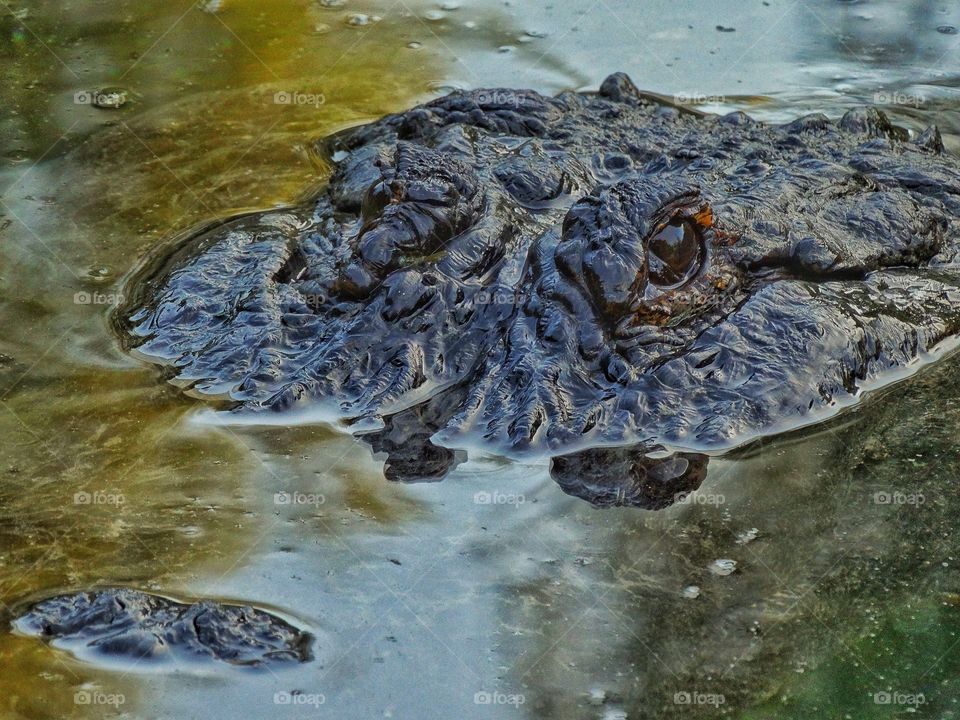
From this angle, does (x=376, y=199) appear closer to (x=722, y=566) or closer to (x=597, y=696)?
(x=722, y=566)

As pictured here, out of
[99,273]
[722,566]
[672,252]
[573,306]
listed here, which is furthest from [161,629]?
[99,273]

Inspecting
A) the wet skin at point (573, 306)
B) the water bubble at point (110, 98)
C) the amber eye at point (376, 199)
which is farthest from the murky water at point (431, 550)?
the water bubble at point (110, 98)

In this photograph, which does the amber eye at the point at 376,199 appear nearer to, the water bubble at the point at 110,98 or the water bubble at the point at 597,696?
the water bubble at the point at 597,696

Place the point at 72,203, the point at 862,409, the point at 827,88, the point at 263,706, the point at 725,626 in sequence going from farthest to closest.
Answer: the point at 827,88, the point at 72,203, the point at 862,409, the point at 725,626, the point at 263,706

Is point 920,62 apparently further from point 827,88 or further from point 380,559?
point 380,559

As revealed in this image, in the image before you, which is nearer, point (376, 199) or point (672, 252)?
point (672, 252)

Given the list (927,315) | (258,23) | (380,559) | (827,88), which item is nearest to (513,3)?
(258,23)
